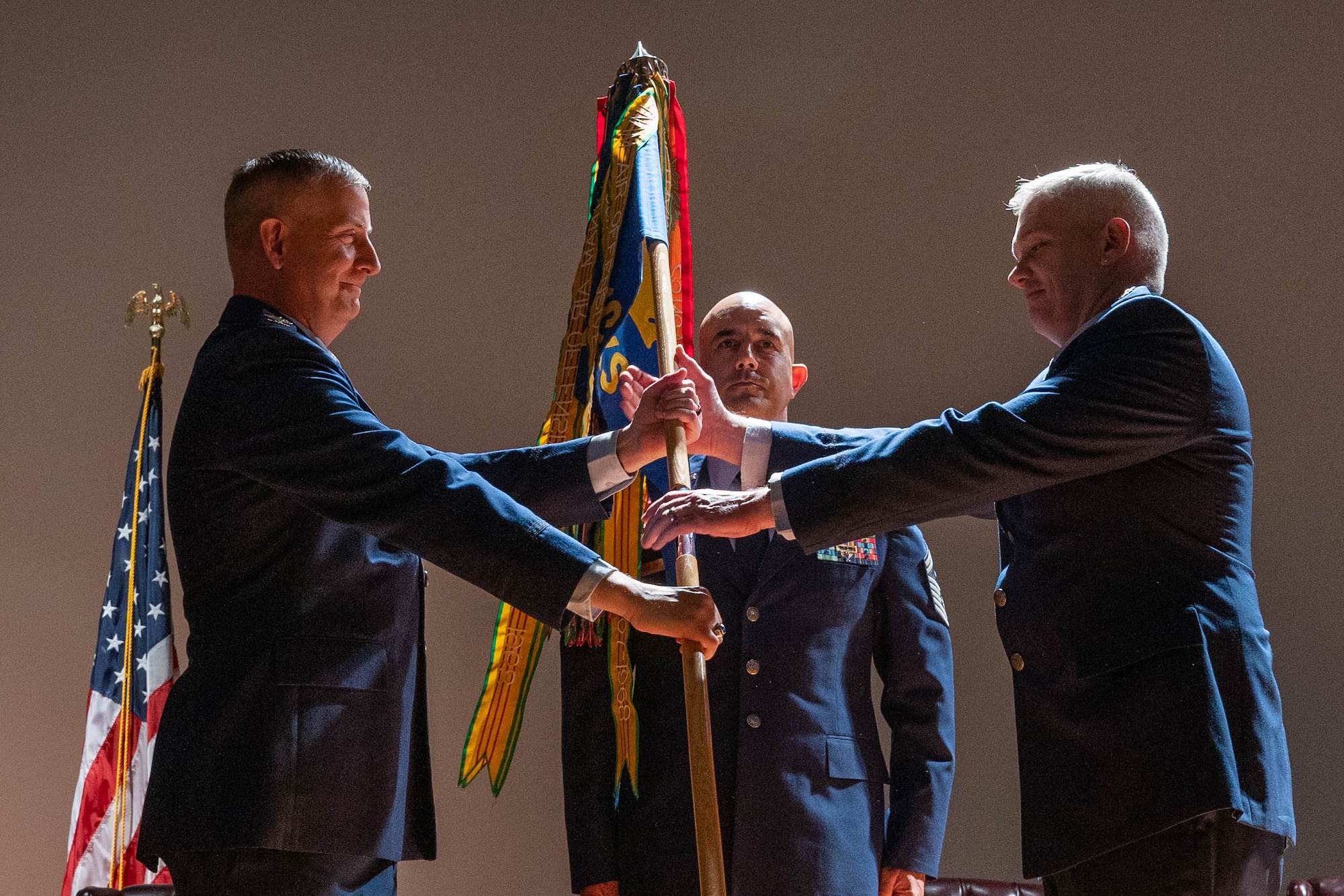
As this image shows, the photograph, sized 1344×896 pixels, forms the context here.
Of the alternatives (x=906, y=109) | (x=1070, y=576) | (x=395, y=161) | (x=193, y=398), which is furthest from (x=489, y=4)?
(x=1070, y=576)

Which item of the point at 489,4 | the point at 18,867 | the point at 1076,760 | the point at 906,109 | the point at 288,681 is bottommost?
the point at 18,867

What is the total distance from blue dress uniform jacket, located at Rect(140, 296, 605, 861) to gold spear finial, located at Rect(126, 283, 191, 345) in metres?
2.44

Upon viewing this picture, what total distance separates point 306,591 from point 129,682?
2323 mm

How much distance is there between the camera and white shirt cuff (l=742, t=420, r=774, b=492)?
2441mm

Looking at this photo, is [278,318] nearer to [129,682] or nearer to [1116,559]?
[1116,559]

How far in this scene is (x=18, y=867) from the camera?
4.25m

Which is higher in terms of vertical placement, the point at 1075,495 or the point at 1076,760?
the point at 1075,495

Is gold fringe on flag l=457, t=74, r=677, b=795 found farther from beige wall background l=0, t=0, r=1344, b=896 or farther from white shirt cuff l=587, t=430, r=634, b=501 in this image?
beige wall background l=0, t=0, r=1344, b=896

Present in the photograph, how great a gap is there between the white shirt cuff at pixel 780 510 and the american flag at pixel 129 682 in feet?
7.78

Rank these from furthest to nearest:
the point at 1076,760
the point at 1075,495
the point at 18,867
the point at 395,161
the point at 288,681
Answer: the point at 395,161
the point at 18,867
the point at 1075,495
the point at 1076,760
the point at 288,681

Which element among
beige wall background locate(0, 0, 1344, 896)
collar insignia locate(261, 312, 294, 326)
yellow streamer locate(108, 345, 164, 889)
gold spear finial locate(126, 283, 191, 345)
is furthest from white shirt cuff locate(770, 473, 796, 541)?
gold spear finial locate(126, 283, 191, 345)

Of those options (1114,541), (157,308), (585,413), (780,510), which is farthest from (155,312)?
(1114,541)

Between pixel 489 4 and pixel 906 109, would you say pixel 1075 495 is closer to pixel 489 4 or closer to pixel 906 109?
pixel 906 109

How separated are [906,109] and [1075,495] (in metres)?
2.81
